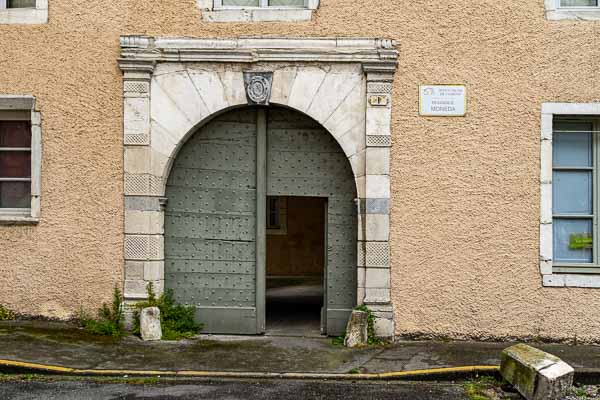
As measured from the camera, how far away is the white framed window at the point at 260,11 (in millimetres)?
7812

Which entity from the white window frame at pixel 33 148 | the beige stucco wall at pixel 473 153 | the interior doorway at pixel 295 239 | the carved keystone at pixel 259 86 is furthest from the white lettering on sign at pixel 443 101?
the interior doorway at pixel 295 239

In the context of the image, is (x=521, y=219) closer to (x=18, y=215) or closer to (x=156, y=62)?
(x=156, y=62)

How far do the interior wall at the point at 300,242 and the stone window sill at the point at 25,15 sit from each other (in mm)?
8427

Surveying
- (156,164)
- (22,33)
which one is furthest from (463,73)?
(22,33)

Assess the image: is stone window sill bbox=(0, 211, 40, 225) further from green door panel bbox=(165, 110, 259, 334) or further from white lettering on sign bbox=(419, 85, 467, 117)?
white lettering on sign bbox=(419, 85, 467, 117)

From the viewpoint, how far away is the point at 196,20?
7895 mm

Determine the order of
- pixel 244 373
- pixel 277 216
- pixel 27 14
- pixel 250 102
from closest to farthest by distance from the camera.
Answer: pixel 244 373, pixel 250 102, pixel 27 14, pixel 277 216

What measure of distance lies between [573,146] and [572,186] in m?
0.45

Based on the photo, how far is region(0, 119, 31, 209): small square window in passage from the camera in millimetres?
8250

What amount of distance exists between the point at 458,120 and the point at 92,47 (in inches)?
163

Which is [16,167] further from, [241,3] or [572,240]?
[572,240]

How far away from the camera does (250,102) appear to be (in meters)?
7.89

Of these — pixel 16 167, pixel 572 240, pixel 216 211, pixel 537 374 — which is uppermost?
pixel 16 167

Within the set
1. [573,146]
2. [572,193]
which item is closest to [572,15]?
[573,146]
